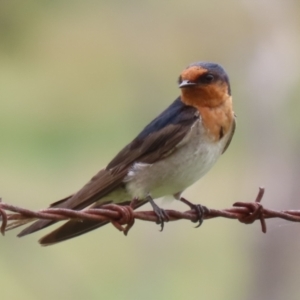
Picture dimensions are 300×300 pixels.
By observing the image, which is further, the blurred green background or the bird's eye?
the blurred green background

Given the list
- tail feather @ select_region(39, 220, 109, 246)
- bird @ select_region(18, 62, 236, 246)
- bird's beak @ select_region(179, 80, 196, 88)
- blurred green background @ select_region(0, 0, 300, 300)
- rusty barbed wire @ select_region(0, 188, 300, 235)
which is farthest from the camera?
blurred green background @ select_region(0, 0, 300, 300)

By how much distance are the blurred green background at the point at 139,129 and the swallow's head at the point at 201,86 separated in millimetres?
3767

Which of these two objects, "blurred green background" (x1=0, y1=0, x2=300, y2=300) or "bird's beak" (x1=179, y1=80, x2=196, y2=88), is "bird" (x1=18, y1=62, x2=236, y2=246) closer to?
"bird's beak" (x1=179, y1=80, x2=196, y2=88)

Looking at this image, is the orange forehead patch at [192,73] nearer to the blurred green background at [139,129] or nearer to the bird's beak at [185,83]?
the bird's beak at [185,83]

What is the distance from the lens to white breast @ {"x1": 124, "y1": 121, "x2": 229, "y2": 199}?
3734mm

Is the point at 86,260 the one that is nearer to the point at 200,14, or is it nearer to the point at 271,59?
the point at 271,59

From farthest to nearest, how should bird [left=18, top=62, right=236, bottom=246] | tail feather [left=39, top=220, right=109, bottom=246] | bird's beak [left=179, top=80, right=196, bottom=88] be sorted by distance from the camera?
bird's beak [left=179, top=80, right=196, bottom=88] → bird [left=18, top=62, right=236, bottom=246] → tail feather [left=39, top=220, right=109, bottom=246]

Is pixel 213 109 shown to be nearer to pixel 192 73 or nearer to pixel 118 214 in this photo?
pixel 192 73

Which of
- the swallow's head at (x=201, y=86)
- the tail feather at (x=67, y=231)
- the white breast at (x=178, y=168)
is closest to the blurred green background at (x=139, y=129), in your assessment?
the swallow's head at (x=201, y=86)

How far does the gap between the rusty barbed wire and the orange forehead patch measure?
0.81 meters

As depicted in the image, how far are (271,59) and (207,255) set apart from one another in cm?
235

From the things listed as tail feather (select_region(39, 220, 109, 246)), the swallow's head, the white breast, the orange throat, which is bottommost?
tail feather (select_region(39, 220, 109, 246))

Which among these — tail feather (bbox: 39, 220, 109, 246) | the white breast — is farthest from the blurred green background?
tail feather (bbox: 39, 220, 109, 246)

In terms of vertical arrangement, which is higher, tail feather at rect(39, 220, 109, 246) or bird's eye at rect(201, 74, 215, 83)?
bird's eye at rect(201, 74, 215, 83)
